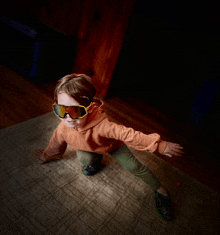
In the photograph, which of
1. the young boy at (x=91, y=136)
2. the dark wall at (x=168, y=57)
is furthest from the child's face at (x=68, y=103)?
the dark wall at (x=168, y=57)

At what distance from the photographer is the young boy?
0.94 m

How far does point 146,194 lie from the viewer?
4.29 ft

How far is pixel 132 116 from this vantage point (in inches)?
91.4

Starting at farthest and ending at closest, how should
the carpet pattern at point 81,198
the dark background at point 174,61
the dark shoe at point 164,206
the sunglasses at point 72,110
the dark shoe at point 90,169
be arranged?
the dark background at point 174,61, the dark shoe at point 90,169, the dark shoe at point 164,206, the carpet pattern at point 81,198, the sunglasses at point 72,110

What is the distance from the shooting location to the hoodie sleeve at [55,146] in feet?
3.86

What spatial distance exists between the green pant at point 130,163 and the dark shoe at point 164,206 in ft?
0.24

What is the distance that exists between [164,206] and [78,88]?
→ 3.26 ft

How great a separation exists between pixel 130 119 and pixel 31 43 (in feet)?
5.90

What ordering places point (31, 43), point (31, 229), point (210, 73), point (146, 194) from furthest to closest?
1. point (210, 73)
2. point (31, 43)
3. point (146, 194)
4. point (31, 229)

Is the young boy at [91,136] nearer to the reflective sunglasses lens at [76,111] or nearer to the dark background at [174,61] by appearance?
the reflective sunglasses lens at [76,111]

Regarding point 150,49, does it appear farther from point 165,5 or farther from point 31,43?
point 31,43

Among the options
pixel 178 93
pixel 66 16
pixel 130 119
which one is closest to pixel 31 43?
pixel 66 16

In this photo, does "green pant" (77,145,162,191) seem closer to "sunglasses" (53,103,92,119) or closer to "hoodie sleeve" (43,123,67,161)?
"hoodie sleeve" (43,123,67,161)

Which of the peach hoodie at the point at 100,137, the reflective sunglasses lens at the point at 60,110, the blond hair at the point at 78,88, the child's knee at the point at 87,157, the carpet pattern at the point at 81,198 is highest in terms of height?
the blond hair at the point at 78,88
